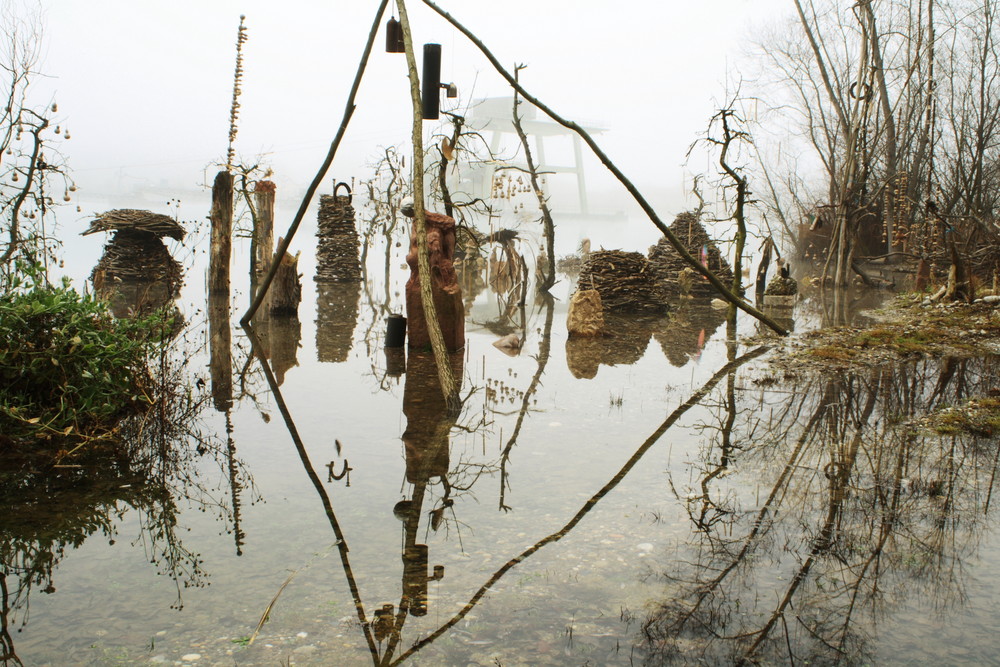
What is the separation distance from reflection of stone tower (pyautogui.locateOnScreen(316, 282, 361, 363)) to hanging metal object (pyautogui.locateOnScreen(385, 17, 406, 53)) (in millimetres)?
3399

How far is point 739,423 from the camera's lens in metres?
6.14

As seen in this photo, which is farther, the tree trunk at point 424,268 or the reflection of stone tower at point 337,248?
the reflection of stone tower at point 337,248

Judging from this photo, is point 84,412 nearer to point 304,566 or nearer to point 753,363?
point 304,566

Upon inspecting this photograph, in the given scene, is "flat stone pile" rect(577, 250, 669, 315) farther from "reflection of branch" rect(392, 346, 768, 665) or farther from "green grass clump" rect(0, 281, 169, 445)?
"green grass clump" rect(0, 281, 169, 445)

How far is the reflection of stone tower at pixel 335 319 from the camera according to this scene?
9648 mm

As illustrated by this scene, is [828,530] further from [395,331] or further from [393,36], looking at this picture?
[395,331]

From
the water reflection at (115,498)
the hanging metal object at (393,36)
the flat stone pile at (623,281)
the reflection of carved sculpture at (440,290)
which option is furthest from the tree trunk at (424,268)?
the flat stone pile at (623,281)

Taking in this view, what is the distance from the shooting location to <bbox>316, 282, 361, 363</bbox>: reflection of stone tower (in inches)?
380

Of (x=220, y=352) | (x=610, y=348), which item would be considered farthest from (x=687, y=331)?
(x=220, y=352)

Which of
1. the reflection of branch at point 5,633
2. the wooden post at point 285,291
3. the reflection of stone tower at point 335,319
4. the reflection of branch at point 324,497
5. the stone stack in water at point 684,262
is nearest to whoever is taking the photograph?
the reflection of branch at point 5,633

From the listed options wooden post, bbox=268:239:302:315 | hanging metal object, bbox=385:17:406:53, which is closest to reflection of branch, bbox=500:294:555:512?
hanging metal object, bbox=385:17:406:53

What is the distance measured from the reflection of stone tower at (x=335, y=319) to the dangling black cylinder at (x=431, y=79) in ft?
9.74

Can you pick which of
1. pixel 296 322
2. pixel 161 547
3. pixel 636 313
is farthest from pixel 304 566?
pixel 636 313

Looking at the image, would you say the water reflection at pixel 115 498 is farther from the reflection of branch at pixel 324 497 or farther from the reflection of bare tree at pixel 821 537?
the reflection of bare tree at pixel 821 537
